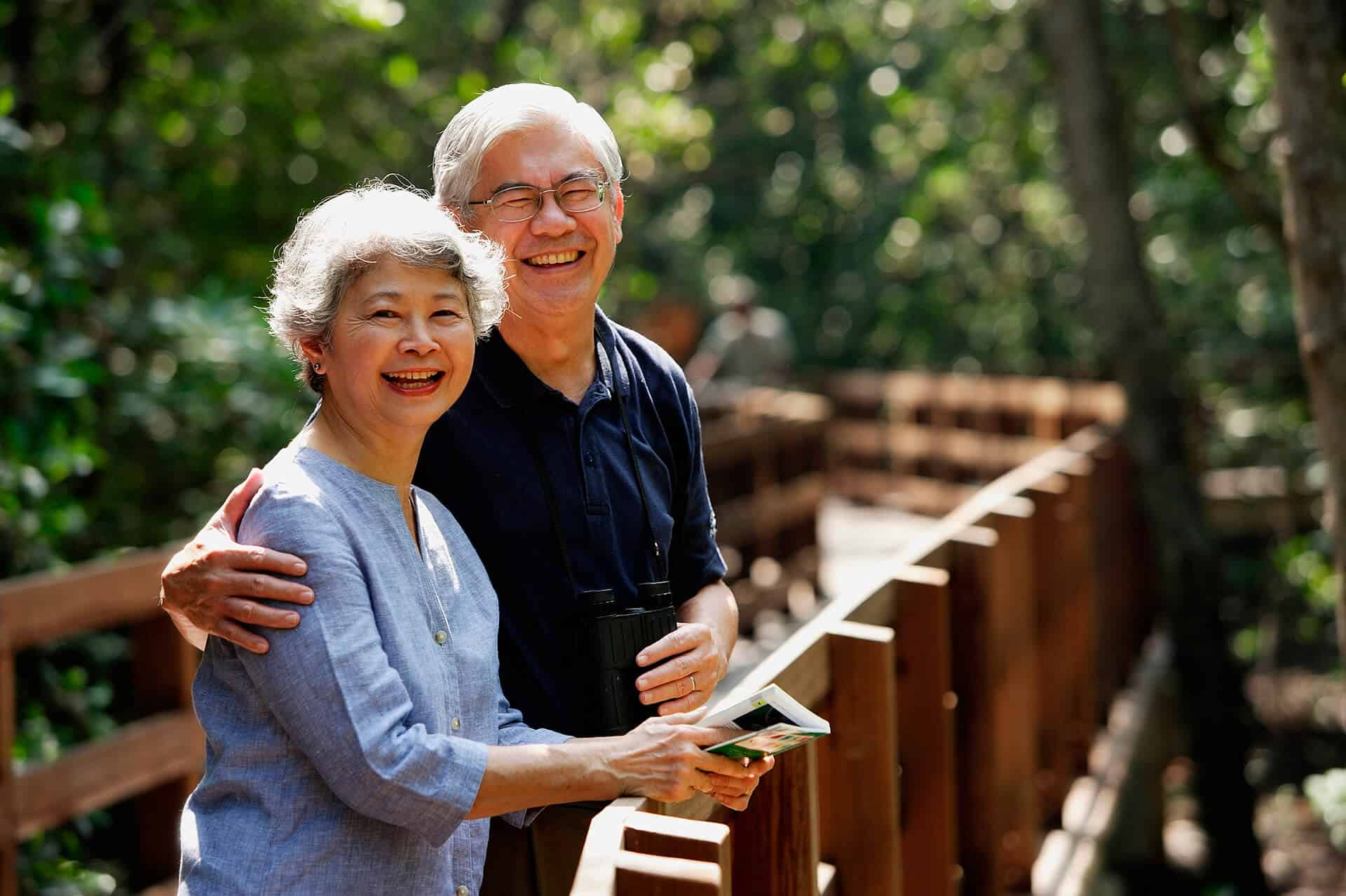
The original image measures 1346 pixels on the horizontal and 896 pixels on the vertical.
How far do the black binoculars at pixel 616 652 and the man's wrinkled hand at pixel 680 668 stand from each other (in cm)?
2

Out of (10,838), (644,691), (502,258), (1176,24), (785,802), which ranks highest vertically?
(1176,24)

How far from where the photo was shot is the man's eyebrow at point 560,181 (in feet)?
7.02

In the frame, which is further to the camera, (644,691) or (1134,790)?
(1134,790)

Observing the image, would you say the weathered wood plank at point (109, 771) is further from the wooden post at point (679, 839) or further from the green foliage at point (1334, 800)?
the green foliage at point (1334, 800)

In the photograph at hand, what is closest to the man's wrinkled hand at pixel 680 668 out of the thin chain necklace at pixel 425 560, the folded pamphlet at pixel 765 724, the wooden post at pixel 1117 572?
the folded pamphlet at pixel 765 724

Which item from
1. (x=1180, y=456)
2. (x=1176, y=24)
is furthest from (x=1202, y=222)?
(x=1176, y=24)

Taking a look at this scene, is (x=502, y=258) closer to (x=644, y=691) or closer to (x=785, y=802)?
(x=644, y=691)

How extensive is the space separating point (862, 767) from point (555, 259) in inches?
42.5

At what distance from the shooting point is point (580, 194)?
218cm

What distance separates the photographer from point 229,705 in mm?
1648

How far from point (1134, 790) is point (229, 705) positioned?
5.35m

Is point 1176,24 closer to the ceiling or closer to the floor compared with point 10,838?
closer to the ceiling

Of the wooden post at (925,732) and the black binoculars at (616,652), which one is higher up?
the black binoculars at (616,652)

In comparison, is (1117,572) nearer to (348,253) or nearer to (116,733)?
(116,733)
